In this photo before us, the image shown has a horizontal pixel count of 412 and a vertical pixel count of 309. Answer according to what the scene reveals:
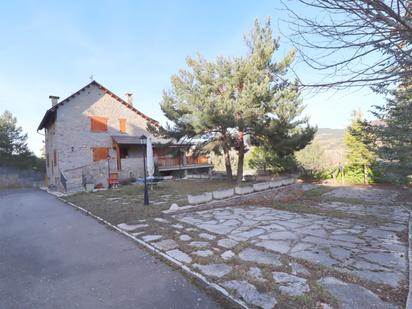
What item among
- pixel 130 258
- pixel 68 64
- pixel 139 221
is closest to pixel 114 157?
pixel 68 64

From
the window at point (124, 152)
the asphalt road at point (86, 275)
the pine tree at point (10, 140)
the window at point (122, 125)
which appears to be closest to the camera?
the asphalt road at point (86, 275)

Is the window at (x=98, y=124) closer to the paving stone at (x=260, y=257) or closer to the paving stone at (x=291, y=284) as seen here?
the paving stone at (x=260, y=257)

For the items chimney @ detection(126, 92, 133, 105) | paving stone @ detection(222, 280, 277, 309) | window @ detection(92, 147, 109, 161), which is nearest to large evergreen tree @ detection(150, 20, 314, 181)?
window @ detection(92, 147, 109, 161)

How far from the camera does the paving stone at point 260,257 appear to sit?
10.7 ft

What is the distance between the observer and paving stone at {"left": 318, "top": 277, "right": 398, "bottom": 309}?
2.25 m

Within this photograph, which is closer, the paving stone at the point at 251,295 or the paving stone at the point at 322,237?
the paving stone at the point at 251,295

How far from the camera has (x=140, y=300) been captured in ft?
8.44

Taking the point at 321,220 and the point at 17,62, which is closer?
the point at 321,220

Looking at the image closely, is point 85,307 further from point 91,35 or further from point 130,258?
point 91,35

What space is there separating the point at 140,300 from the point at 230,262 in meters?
1.29

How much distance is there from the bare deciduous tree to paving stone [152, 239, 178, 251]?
3.33m

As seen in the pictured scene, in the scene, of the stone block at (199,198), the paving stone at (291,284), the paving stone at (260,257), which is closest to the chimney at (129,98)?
the stone block at (199,198)

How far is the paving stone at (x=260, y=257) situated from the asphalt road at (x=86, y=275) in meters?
0.99

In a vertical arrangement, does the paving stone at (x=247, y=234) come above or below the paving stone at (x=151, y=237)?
below
